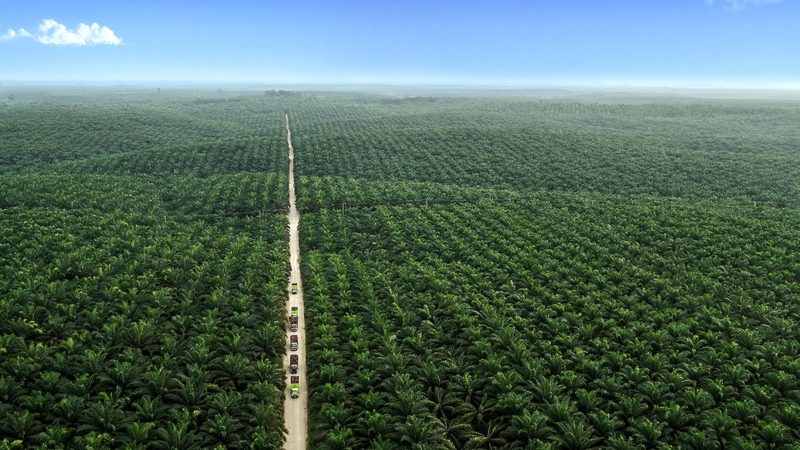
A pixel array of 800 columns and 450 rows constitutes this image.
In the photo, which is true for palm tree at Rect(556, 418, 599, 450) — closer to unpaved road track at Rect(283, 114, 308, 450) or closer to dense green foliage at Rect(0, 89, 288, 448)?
unpaved road track at Rect(283, 114, 308, 450)

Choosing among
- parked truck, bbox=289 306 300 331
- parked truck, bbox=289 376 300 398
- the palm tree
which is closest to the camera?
the palm tree

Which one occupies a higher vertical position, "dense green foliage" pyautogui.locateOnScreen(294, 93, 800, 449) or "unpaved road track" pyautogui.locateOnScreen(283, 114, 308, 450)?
"dense green foliage" pyautogui.locateOnScreen(294, 93, 800, 449)

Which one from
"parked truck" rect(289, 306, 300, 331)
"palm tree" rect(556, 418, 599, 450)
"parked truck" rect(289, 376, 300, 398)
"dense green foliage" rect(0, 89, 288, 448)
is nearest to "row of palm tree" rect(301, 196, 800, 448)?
"palm tree" rect(556, 418, 599, 450)

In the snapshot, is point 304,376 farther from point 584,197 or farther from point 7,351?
point 584,197

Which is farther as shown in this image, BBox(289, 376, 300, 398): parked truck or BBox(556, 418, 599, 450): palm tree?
BBox(289, 376, 300, 398): parked truck

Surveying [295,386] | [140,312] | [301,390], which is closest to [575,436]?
[301,390]

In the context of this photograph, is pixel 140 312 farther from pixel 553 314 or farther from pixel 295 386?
pixel 553 314
